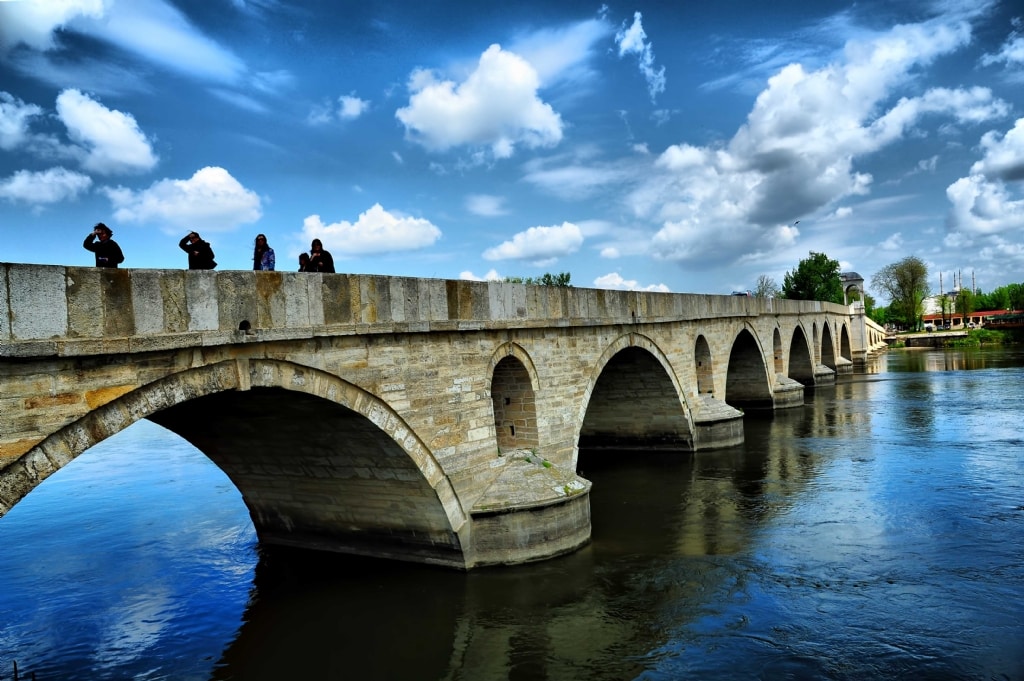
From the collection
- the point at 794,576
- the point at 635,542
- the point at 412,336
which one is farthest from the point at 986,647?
the point at 412,336

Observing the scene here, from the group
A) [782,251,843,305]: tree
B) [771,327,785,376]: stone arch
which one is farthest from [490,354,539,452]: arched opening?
[782,251,843,305]: tree

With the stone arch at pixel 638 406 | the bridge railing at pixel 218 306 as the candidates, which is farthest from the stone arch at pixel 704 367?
the bridge railing at pixel 218 306

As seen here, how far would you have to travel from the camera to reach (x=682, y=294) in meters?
16.0

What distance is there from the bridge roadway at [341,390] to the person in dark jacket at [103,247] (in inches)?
21.8

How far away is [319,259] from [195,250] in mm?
1551

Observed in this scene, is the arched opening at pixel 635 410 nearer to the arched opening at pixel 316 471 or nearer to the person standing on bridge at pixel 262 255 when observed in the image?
the arched opening at pixel 316 471

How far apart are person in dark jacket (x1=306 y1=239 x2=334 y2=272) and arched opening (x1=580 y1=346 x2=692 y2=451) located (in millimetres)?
7649

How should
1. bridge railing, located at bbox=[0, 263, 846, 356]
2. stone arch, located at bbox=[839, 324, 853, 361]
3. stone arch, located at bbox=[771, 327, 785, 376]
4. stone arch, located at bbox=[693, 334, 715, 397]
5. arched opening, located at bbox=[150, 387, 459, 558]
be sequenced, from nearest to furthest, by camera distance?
bridge railing, located at bbox=[0, 263, 846, 356] < arched opening, located at bbox=[150, 387, 459, 558] < stone arch, located at bbox=[693, 334, 715, 397] < stone arch, located at bbox=[771, 327, 785, 376] < stone arch, located at bbox=[839, 324, 853, 361]

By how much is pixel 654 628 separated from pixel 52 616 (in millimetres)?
6476

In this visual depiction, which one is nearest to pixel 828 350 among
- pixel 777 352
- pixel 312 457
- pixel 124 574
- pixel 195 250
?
pixel 777 352

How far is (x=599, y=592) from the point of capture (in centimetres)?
802

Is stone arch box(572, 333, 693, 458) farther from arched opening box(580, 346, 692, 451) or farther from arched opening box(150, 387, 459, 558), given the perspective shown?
arched opening box(150, 387, 459, 558)

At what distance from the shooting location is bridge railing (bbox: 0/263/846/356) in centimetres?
470

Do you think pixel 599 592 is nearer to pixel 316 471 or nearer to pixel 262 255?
pixel 316 471
